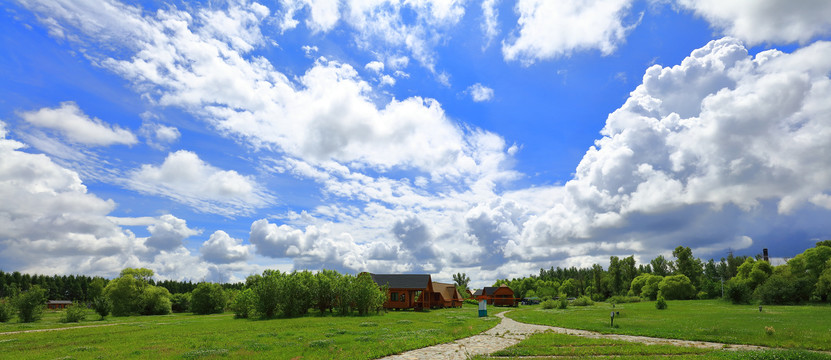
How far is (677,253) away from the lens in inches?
4193

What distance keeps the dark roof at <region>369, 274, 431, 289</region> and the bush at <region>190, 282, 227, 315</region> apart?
26189 millimetres

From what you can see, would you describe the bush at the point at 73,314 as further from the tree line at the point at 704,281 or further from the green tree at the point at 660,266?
the green tree at the point at 660,266

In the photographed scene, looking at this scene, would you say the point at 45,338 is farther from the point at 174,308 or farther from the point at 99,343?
the point at 174,308

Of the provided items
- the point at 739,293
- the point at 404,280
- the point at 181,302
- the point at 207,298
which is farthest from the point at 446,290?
the point at 181,302

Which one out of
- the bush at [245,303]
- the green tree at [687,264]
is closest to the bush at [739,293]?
the green tree at [687,264]

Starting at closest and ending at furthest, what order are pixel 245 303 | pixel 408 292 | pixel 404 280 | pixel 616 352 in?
pixel 616 352, pixel 245 303, pixel 408 292, pixel 404 280

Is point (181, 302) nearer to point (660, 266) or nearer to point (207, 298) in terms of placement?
point (207, 298)

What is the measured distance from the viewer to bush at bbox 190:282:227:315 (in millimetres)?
63906

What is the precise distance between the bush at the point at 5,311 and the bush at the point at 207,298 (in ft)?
69.3

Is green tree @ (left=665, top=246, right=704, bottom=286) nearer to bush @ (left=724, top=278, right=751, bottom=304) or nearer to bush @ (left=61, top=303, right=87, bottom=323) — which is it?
bush @ (left=724, top=278, right=751, bottom=304)

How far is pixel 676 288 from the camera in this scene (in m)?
86.2

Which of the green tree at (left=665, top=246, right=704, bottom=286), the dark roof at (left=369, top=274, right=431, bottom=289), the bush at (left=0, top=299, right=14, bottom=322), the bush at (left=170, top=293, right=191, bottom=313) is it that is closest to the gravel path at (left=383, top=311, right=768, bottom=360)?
the dark roof at (left=369, top=274, right=431, bottom=289)

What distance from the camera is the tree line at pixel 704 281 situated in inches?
2213

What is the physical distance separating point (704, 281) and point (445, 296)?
63643 mm
